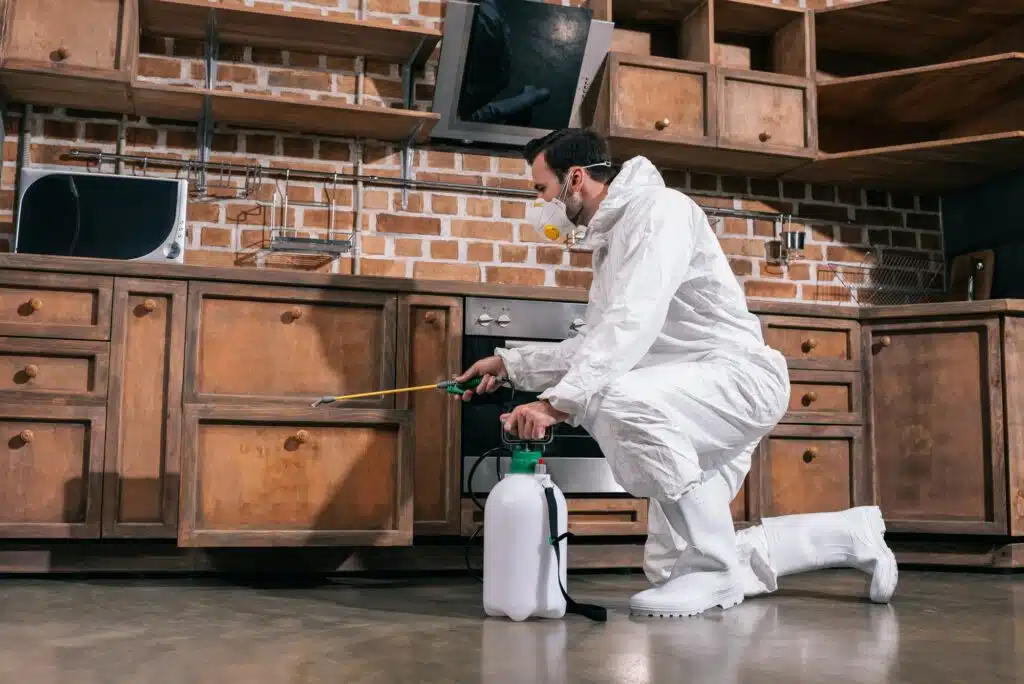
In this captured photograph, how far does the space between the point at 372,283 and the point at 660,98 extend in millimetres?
1331

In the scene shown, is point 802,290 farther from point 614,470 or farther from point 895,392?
point 614,470

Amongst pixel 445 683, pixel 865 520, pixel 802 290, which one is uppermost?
pixel 802 290

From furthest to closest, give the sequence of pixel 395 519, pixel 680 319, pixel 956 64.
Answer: pixel 956 64, pixel 395 519, pixel 680 319

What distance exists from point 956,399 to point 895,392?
18cm

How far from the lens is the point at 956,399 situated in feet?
10.3

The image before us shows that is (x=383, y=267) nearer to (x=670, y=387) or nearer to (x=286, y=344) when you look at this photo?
(x=286, y=344)

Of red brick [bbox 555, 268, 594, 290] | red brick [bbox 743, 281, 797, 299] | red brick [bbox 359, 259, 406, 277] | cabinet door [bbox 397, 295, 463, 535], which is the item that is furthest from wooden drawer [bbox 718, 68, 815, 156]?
cabinet door [bbox 397, 295, 463, 535]

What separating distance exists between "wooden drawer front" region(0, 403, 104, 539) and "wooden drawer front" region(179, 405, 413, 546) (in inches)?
12.4

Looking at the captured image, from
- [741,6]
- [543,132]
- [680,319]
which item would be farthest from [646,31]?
[680,319]

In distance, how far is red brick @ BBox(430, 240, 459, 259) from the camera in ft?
11.5

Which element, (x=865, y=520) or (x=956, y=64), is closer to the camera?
(x=865, y=520)

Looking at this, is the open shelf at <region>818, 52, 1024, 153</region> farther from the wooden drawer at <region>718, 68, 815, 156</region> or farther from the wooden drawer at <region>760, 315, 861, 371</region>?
the wooden drawer at <region>760, 315, 861, 371</region>

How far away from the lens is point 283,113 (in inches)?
128

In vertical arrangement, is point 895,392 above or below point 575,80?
below
